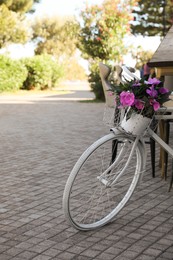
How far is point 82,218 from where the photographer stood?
4.02 metres

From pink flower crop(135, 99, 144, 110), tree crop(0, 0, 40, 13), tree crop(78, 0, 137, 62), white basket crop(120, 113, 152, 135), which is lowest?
white basket crop(120, 113, 152, 135)

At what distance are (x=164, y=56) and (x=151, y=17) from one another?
31.9 metres

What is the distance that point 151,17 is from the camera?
36594 millimetres

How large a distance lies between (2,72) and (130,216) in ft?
68.2

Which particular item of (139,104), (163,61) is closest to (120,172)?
(139,104)

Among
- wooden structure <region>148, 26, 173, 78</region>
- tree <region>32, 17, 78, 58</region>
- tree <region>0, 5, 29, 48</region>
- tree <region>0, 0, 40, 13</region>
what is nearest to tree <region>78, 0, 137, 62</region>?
tree <region>0, 5, 29, 48</region>

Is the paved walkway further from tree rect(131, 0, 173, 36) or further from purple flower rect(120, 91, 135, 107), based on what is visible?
tree rect(131, 0, 173, 36)

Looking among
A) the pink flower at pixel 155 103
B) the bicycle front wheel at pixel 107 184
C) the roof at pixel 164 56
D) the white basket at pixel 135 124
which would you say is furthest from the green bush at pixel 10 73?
the pink flower at pixel 155 103

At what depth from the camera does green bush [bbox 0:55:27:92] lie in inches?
963

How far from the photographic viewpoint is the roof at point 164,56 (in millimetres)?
5361

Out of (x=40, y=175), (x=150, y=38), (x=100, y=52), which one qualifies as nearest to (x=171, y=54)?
(x=40, y=175)

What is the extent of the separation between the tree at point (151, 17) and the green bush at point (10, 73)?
528 inches

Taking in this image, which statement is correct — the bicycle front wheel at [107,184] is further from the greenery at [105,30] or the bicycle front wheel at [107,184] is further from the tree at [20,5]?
the tree at [20,5]

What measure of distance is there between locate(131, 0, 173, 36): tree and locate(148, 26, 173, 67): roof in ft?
97.5
